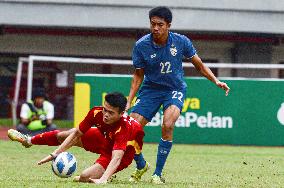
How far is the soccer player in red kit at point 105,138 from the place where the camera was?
9.86m

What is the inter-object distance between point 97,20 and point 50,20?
1.58 m

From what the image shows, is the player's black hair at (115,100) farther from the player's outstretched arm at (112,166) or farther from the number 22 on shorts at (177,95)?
the number 22 on shorts at (177,95)

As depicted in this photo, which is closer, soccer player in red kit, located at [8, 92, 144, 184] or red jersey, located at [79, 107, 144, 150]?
soccer player in red kit, located at [8, 92, 144, 184]

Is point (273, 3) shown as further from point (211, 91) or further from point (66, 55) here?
point (211, 91)

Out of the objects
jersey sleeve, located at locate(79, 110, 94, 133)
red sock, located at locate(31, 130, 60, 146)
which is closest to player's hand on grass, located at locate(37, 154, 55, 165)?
jersey sleeve, located at locate(79, 110, 94, 133)

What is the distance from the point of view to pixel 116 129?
1015cm

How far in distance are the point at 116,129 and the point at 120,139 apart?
0.16 meters

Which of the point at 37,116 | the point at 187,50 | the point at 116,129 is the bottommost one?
the point at 37,116

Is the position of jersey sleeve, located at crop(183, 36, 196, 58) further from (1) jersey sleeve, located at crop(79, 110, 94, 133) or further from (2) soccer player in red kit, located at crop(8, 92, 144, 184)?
(1) jersey sleeve, located at crop(79, 110, 94, 133)

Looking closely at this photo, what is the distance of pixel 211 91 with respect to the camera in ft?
74.5

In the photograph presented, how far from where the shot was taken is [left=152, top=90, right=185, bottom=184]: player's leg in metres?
11.2

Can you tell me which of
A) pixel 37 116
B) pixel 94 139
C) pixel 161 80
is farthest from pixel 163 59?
pixel 37 116

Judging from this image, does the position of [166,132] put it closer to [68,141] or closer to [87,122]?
[87,122]

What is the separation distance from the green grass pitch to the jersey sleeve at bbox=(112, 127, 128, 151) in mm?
393
